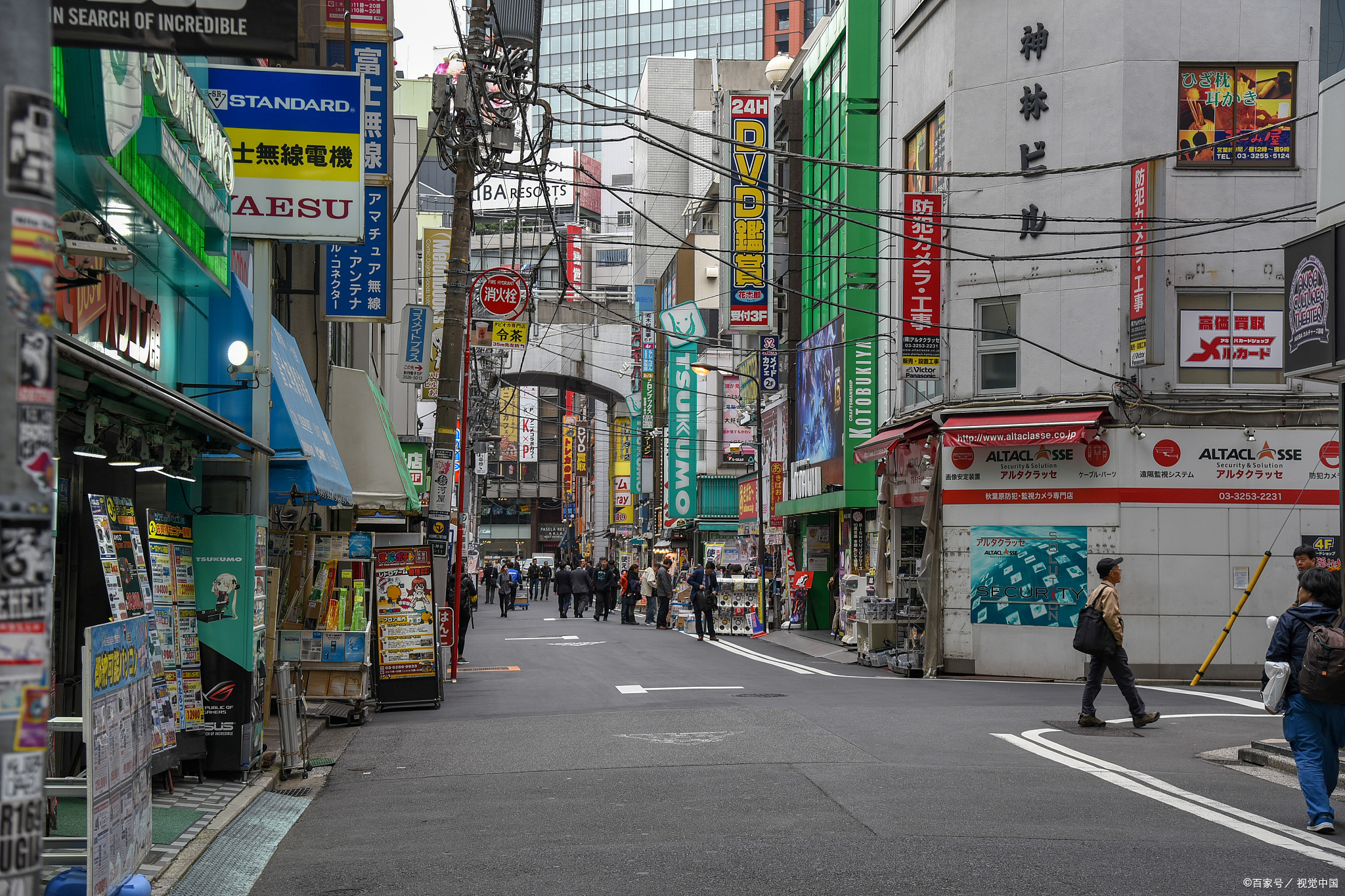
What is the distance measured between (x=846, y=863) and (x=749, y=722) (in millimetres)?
6714

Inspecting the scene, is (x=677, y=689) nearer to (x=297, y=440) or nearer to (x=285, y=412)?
(x=297, y=440)

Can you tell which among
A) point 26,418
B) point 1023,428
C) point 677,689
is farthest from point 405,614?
point 26,418

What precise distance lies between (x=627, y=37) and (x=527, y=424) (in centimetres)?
4401

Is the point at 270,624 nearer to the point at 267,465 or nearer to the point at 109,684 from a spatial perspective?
the point at 267,465

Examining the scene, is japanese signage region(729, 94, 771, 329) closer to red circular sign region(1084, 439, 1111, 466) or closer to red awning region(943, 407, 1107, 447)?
red awning region(943, 407, 1107, 447)

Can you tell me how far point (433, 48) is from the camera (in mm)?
69500

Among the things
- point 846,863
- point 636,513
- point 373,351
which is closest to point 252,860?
point 846,863

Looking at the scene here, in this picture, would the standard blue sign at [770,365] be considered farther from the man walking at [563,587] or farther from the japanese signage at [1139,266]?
the japanese signage at [1139,266]

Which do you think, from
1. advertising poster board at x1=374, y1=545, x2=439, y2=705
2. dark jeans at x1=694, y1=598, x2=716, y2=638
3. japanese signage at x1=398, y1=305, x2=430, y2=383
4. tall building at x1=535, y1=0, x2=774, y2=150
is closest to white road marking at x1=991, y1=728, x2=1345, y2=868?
advertising poster board at x1=374, y1=545, x2=439, y2=705

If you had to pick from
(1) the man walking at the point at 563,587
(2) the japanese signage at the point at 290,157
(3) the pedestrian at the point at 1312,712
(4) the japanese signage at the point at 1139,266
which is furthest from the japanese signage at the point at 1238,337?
(1) the man walking at the point at 563,587

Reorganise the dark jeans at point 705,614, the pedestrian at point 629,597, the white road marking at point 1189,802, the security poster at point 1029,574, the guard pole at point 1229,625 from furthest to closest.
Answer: the pedestrian at point 629,597, the dark jeans at point 705,614, the security poster at point 1029,574, the guard pole at point 1229,625, the white road marking at point 1189,802

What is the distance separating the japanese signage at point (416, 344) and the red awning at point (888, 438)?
9.35 metres

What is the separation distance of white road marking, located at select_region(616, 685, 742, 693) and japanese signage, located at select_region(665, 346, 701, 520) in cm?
3539

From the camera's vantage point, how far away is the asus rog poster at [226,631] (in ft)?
34.2
